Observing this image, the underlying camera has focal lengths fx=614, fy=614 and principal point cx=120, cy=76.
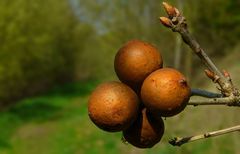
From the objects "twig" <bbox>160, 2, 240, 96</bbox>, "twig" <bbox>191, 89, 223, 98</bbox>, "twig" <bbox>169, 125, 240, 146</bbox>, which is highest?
"twig" <bbox>160, 2, 240, 96</bbox>

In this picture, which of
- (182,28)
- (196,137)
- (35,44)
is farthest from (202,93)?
(35,44)

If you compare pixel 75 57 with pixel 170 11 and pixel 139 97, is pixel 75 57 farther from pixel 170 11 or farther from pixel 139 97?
pixel 170 11

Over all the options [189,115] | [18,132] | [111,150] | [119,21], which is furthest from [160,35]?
[189,115]

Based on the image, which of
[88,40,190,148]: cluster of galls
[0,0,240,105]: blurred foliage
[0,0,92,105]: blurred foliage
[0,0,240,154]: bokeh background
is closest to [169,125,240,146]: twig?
[88,40,190,148]: cluster of galls

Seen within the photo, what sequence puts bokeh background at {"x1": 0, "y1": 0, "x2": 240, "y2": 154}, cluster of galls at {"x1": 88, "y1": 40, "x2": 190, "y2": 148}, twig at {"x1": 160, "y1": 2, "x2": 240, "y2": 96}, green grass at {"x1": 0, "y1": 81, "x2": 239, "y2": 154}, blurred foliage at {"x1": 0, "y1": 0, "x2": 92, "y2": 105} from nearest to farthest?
twig at {"x1": 160, "y1": 2, "x2": 240, "y2": 96} < cluster of galls at {"x1": 88, "y1": 40, "x2": 190, "y2": 148} < green grass at {"x1": 0, "y1": 81, "x2": 239, "y2": 154} < bokeh background at {"x1": 0, "y1": 0, "x2": 240, "y2": 154} < blurred foliage at {"x1": 0, "y1": 0, "x2": 92, "y2": 105}

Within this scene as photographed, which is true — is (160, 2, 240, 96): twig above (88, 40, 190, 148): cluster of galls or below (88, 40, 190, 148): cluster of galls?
above

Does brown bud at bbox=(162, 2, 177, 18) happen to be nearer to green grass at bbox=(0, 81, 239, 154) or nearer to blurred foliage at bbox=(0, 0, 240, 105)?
green grass at bbox=(0, 81, 239, 154)
